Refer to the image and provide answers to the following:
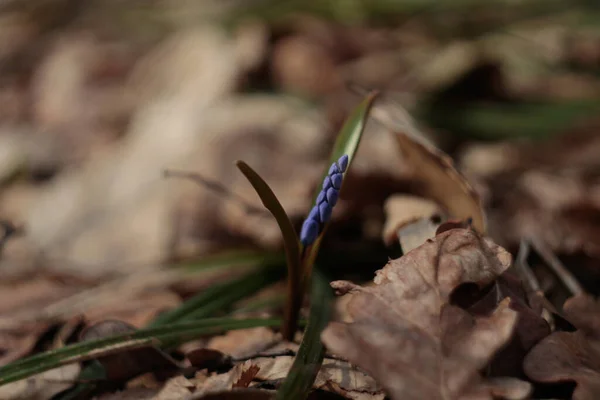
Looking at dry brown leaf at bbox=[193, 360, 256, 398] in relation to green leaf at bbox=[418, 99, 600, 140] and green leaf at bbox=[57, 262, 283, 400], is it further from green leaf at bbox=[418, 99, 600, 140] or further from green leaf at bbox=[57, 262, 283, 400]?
green leaf at bbox=[418, 99, 600, 140]

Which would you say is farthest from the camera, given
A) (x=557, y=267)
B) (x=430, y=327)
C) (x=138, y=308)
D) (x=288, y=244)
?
(x=138, y=308)

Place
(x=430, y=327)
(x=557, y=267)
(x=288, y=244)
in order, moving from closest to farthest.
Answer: (x=430, y=327) → (x=288, y=244) → (x=557, y=267)

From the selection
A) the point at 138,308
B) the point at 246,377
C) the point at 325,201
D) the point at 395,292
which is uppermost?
the point at 325,201

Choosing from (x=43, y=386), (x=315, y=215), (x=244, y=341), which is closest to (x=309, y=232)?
(x=315, y=215)

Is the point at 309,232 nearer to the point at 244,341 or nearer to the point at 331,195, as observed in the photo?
the point at 331,195

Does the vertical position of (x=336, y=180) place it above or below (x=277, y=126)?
above

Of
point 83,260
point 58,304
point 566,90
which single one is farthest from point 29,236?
point 566,90

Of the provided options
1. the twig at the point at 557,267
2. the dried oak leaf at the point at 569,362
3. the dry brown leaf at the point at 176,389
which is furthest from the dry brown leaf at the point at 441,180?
the dry brown leaf at the point at 176,389
